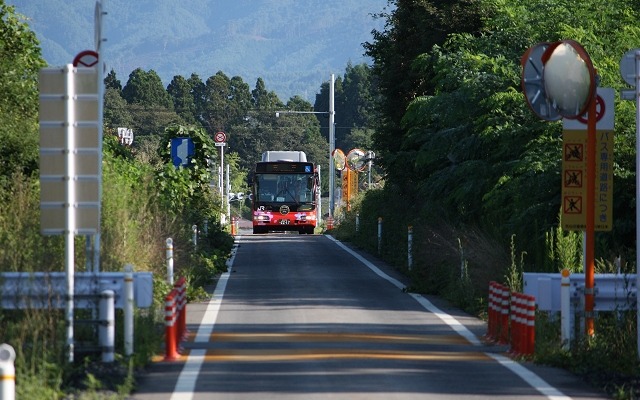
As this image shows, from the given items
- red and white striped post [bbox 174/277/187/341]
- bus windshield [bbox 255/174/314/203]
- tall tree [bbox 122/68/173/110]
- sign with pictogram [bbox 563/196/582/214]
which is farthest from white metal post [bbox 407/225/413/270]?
tall tree [bbox 122/68/173/110]

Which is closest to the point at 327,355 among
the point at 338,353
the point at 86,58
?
the point at 338,353

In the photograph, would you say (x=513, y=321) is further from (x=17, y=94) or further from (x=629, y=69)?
(x=17, y=94)

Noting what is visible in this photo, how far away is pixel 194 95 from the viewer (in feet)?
478

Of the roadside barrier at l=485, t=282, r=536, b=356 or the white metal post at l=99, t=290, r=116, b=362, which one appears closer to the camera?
the white metal post at l=99, t=290, r=116, b=362

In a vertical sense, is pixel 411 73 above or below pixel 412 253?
above

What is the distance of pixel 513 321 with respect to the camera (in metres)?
15.6

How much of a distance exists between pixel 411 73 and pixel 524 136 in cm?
1357

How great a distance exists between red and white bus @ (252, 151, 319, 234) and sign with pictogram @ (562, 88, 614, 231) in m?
39.8

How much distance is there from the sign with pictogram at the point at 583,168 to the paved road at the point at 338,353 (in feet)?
6.93

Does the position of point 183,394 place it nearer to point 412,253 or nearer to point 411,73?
point 412,253

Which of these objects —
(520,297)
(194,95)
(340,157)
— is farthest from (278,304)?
(194,95)

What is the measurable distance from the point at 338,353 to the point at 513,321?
2.14 metres

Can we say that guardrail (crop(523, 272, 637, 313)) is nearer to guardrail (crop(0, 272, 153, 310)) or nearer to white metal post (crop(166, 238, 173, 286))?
guardrail (crop(0, 272, 153, 310))

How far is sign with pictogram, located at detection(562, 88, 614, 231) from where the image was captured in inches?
661
